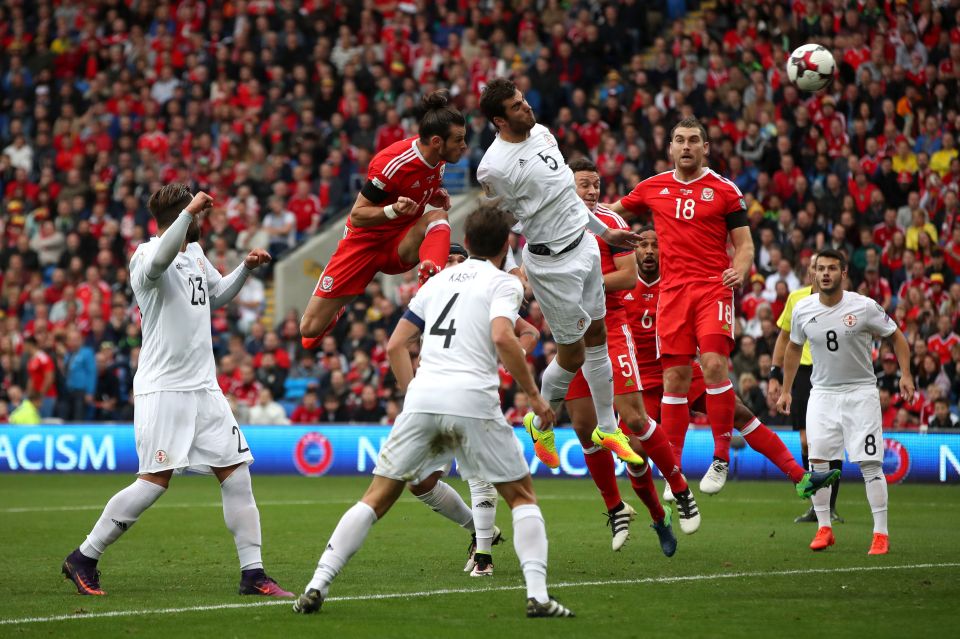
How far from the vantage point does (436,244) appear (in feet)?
34.4

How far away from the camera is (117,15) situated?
3162cm

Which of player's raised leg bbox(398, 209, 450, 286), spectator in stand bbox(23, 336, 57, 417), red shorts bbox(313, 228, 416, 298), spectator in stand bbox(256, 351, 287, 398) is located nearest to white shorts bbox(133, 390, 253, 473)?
player's raised leg bbox(398, 209, 450, 286)

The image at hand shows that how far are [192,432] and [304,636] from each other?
88.8 inches

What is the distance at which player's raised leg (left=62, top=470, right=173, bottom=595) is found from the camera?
905 cm

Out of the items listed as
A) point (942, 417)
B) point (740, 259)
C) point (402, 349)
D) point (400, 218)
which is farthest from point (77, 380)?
point (402, 349)

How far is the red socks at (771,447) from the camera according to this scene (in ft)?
38.2

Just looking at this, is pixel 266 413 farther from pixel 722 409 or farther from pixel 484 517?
pixel 484 517

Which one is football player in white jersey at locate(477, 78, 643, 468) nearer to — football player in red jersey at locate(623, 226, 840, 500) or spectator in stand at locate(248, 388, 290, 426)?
football player in red jersey at locate(623, 226, 840, 500)

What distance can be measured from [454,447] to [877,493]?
16.2ft

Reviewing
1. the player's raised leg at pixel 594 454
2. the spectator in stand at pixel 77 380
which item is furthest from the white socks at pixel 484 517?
the spectator in stand at pixel 77 380

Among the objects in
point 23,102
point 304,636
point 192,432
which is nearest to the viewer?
point 304,636

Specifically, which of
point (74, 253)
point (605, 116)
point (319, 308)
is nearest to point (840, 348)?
point (319, 308)

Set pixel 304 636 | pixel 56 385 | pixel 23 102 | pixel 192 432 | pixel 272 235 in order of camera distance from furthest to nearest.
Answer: pixel 23 102 → pixel 272 235 → pixel 56 385 → pixel 192 432 → pixel 304 636

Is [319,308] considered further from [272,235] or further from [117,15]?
[117,15]
